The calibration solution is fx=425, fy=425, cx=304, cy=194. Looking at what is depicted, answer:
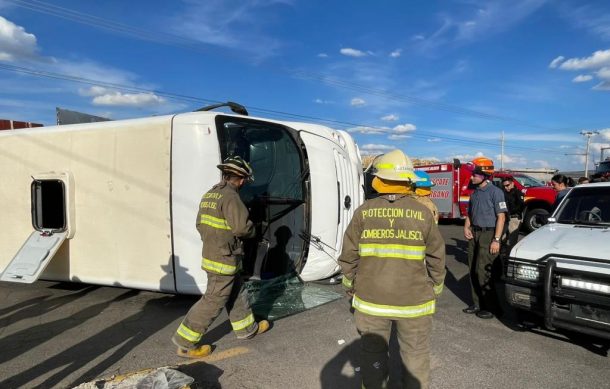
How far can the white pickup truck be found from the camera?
3.61 metres

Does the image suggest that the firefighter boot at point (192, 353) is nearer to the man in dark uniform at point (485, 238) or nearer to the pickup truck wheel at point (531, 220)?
the man in dark uniform at point (485, 238)

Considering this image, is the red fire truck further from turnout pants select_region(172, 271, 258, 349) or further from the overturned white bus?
turnout pants select_region(172, 271, 258, 349)

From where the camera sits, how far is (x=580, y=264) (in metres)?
3.77

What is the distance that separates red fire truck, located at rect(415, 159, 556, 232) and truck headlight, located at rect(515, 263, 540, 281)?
938 centimetres

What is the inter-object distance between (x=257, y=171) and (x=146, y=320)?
226cm

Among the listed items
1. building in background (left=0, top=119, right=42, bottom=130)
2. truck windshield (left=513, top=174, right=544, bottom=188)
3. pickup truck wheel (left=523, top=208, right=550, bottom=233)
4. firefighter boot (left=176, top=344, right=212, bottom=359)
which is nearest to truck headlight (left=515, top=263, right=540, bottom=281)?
firefighter boot (left=176, top=344, right=212, bottom=359)

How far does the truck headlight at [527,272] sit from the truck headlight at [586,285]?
0.92ft

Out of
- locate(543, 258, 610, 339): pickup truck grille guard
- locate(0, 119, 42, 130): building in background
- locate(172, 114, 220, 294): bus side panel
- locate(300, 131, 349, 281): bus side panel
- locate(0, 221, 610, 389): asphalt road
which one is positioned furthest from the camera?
locate(0, 119, 42, 130): building in background

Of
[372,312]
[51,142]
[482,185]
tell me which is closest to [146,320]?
[51,142]

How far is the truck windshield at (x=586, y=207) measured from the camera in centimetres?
484

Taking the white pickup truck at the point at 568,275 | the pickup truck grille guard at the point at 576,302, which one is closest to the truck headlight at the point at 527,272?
the white pickup truck at the point at 568,275

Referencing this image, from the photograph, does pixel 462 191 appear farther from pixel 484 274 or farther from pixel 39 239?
pixel 39 239

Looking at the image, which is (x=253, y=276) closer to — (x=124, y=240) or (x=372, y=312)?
(x=124, y=240)

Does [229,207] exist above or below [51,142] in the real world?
below
